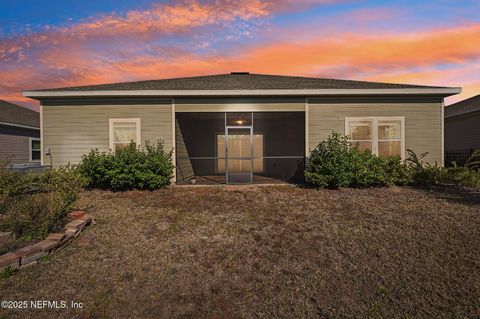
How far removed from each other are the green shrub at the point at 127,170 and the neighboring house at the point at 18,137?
8278 mm

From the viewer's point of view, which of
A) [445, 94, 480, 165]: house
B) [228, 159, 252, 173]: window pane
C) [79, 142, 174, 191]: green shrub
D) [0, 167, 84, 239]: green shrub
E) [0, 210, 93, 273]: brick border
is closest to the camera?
[0, 210, 93, 273]: brick border

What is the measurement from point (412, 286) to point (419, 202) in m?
4.25

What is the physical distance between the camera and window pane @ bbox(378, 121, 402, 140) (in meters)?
9.85

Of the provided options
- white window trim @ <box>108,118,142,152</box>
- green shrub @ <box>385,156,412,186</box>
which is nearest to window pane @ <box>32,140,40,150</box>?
white window trim @ <box>108,118,142,152</box>

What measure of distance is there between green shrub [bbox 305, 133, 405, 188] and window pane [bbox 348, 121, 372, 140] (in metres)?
0.95

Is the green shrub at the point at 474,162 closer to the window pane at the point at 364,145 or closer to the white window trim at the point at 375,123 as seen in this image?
the white window trim at the point at 375,123

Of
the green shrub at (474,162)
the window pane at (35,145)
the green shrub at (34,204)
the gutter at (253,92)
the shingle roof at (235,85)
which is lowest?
the green shrub at (34,204)

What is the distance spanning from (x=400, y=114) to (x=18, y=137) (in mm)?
19757

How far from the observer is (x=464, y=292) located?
129 inches

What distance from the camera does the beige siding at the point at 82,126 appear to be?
9680mm

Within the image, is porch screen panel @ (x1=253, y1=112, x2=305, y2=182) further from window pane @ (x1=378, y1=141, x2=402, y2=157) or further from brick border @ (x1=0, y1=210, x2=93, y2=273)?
brick border @ (x1=0, y1=210, x2=93, y2=273)

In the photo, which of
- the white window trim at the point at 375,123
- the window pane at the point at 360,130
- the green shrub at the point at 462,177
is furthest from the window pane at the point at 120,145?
the green shrub at the point at 462,177

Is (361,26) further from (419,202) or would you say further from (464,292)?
(464,292)

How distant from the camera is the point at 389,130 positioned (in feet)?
32.4
